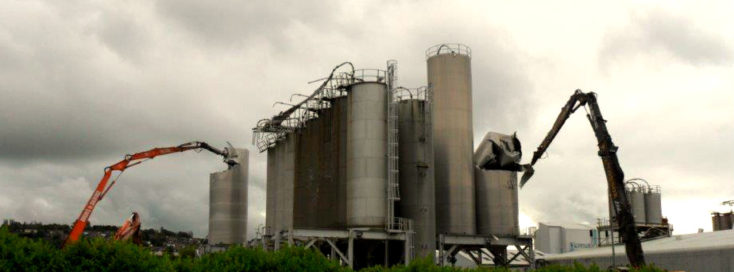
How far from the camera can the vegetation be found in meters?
23.5

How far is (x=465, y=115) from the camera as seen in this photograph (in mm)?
58969

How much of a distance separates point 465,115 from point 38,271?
4016cm

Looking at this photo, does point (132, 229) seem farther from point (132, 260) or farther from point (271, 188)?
point (132, 260)

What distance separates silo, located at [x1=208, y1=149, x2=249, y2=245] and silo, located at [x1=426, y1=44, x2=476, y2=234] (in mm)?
31209

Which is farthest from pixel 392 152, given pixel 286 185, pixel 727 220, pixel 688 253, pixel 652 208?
pixel 727 220

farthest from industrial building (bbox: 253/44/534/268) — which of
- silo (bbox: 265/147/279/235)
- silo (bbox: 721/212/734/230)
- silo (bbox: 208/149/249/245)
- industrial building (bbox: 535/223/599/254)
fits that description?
industrial building (bbox: 535/223/599/254)

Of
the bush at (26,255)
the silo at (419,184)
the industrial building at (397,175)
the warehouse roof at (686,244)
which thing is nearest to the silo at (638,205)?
the warehouse roof at (686,244)

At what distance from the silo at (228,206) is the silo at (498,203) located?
33.0 meters

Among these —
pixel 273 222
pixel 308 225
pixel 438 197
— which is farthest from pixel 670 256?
pixel 273 222

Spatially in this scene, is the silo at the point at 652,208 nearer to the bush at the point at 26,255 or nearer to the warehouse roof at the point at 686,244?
the warehouse roof at the point at 686,244

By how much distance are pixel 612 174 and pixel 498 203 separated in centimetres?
997

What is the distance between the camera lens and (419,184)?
52.5m

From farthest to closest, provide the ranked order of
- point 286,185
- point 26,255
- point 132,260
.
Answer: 1. point 286,185
2. point 132,260
3. point 26,255

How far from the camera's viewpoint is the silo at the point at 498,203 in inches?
2303
